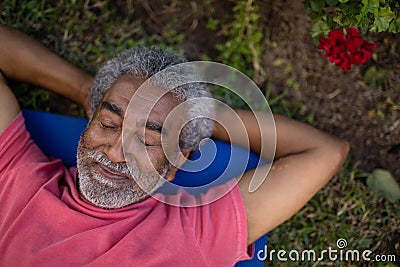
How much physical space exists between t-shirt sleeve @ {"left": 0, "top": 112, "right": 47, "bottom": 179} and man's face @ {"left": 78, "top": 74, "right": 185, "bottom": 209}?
0.34 meters

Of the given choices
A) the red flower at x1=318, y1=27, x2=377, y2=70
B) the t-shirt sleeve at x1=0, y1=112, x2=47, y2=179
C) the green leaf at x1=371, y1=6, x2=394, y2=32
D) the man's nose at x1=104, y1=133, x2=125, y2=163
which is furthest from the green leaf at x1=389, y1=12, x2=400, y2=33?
the t-shirt sleeve at x1=0, y1=112, x2=47, y2=179

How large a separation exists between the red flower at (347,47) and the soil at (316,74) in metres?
0.58

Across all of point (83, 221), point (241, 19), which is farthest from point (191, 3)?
point (83, 221)

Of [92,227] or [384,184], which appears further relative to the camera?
[384,184]

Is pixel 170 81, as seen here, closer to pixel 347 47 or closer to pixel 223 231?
pixel 223 231

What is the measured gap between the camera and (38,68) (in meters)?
2.86

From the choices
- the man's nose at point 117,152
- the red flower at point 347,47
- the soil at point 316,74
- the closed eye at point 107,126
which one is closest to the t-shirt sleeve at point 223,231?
the man's nose at point 117,152

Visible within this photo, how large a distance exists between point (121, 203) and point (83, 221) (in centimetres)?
21

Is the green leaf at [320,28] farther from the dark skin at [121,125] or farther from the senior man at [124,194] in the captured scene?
the dark skin at [121,125]

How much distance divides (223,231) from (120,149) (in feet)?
2.15

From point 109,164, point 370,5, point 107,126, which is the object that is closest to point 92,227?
point 109,164

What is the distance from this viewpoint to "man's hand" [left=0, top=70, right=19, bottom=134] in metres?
2.58

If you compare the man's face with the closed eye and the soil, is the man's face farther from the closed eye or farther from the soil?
the soil

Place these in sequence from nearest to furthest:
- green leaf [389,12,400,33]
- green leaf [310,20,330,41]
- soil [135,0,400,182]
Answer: green leaf [389,12,400,33] < green leaf [310,20,330,41] < soil [135,0,400,182]
